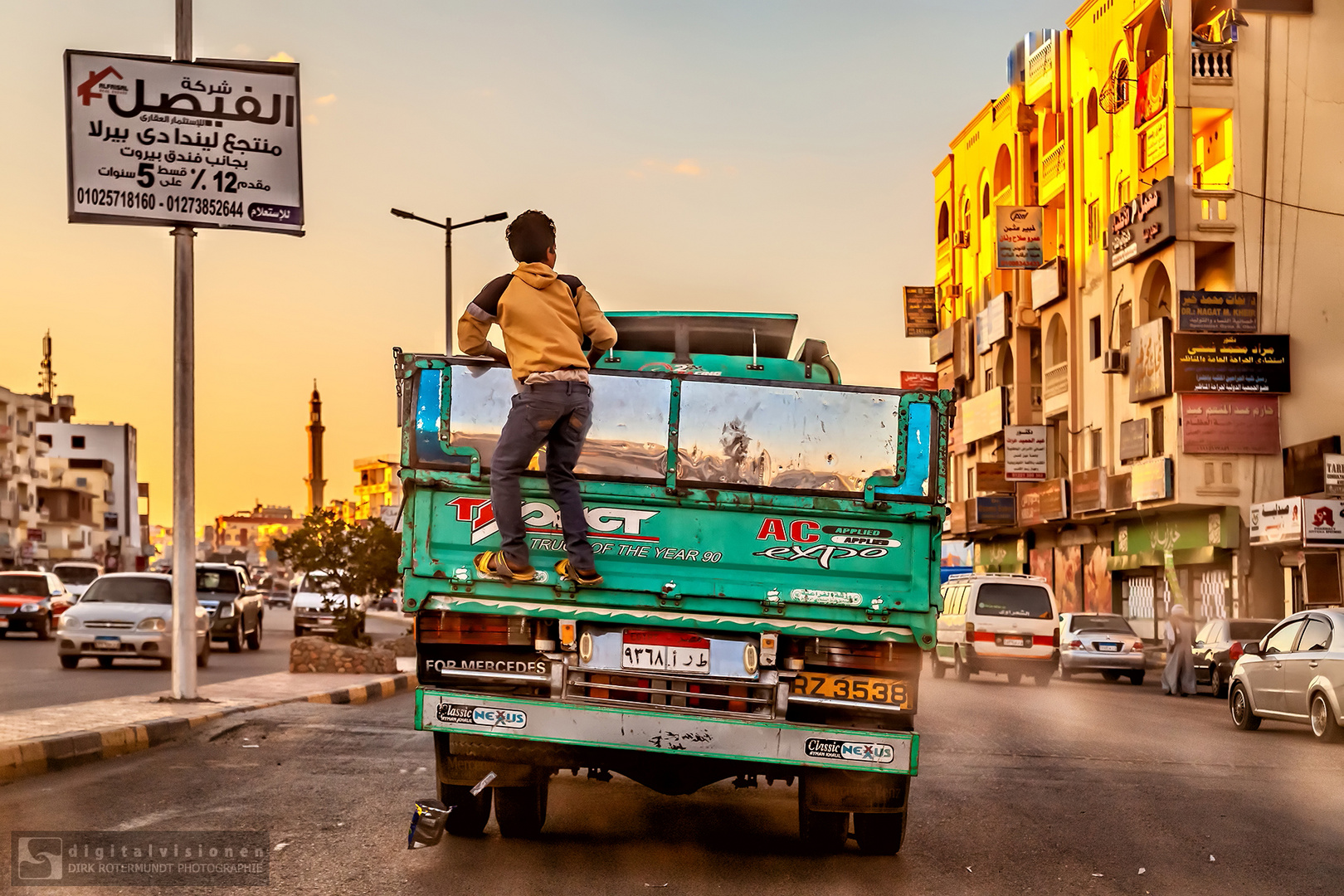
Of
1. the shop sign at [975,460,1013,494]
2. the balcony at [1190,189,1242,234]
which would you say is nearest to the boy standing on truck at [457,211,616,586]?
the balcony at [1190,189,1242,234]

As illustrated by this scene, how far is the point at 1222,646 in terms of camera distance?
28.3 metres

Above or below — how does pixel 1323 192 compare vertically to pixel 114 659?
above

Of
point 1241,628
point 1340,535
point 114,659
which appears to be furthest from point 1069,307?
point 114,659

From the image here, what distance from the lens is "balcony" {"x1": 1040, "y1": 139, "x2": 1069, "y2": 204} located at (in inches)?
2233

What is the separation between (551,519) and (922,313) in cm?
6946

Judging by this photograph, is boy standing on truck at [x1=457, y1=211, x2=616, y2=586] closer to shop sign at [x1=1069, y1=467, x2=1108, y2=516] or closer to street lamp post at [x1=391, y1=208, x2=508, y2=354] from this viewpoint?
street lamp post at [x1=391, y1=208, x2=508, y2=354]

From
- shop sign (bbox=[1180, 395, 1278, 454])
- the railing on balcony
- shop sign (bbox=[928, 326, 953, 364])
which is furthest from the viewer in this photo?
shop sign (bbox=[928, 326, 953, 364])

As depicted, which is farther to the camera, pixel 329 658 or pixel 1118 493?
pixel 1118 493

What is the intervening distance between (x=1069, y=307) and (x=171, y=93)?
44.7 meters

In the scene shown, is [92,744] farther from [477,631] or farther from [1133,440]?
[1133,440]

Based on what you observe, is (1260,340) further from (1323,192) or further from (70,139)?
(70,139)

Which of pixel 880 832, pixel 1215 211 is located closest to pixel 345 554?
pixel 880 832

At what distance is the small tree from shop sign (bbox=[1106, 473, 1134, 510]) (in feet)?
93.2

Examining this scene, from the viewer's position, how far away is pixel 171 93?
→ 15.5 meters
